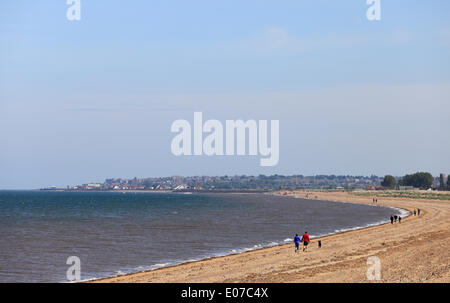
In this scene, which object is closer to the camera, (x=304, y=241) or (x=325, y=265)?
(x=325, y=265)

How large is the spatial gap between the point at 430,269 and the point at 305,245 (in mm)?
13180

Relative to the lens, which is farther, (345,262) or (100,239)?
(100,239)

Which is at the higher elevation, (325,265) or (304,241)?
(304,241)

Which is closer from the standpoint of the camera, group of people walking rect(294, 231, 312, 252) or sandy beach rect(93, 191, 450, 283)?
sandy beach rect(93, 191, 450, 283)

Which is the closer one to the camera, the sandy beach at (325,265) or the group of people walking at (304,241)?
the sandy beach at (325,265)
